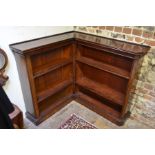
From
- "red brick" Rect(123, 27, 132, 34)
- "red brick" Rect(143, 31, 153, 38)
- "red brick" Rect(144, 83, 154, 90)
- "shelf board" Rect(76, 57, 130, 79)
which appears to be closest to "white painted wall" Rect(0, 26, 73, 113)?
"shelf board" Rect(76, 57, 130, 79)

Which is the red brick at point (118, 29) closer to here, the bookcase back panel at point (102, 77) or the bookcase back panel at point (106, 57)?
the bookcase back panel at point (106, 57)

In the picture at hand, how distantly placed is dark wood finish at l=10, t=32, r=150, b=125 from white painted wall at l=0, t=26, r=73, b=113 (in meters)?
0.06

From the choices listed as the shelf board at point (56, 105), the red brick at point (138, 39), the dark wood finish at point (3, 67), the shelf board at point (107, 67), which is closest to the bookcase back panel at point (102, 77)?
the shelf board at point (107, 67)

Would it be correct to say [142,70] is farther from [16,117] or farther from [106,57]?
[16,117]

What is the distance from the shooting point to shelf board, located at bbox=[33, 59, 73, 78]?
1.75 metres

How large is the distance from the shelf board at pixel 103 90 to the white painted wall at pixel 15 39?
2.41 feet

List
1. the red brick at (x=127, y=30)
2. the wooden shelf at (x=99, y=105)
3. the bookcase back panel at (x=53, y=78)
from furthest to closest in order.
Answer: the wooden shelf at (x=99, y=105)
the bookcase back panel at (x=53, y=78)
the red brick at (x=127, y=30)

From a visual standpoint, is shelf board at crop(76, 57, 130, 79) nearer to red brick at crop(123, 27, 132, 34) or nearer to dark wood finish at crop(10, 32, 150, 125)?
dark wood finish at crop(10, 32, 150, 125)

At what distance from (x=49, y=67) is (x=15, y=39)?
0.47m

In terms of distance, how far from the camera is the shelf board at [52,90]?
75.1 inches

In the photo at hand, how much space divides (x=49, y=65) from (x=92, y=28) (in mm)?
686

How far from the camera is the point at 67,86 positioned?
88.6 inches

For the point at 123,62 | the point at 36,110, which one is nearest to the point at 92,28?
the point at 123,62

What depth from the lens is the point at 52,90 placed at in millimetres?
2014
